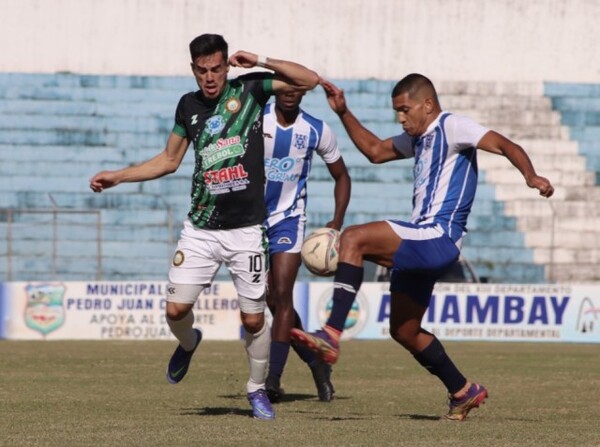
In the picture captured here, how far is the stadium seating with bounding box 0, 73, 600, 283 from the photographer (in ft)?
82.7

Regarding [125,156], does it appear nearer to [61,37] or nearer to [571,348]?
[61,37]

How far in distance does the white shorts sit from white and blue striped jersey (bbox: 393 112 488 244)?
Result: 43.0 inches

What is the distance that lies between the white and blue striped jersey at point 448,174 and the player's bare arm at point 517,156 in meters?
0.08

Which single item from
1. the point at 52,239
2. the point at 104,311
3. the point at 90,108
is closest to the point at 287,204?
the point at 104,311

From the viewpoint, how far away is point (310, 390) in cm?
1198

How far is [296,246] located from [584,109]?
20.3m

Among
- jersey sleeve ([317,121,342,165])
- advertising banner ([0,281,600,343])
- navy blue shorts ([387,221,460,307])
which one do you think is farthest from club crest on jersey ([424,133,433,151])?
advertising banner ([0,281,600,343])

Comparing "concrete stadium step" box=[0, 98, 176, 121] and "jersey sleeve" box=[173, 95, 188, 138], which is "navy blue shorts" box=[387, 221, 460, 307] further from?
"concrete stadium step" box=[0, 98, 176, 121]

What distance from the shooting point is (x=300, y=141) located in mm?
10789

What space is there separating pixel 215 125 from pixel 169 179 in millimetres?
18863

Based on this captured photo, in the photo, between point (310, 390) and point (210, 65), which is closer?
point (210, 65)

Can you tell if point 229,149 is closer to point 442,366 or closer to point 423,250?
point 423,250

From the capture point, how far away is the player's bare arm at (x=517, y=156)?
812 centimetres

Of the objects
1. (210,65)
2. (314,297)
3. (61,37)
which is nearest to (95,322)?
(314,297)
